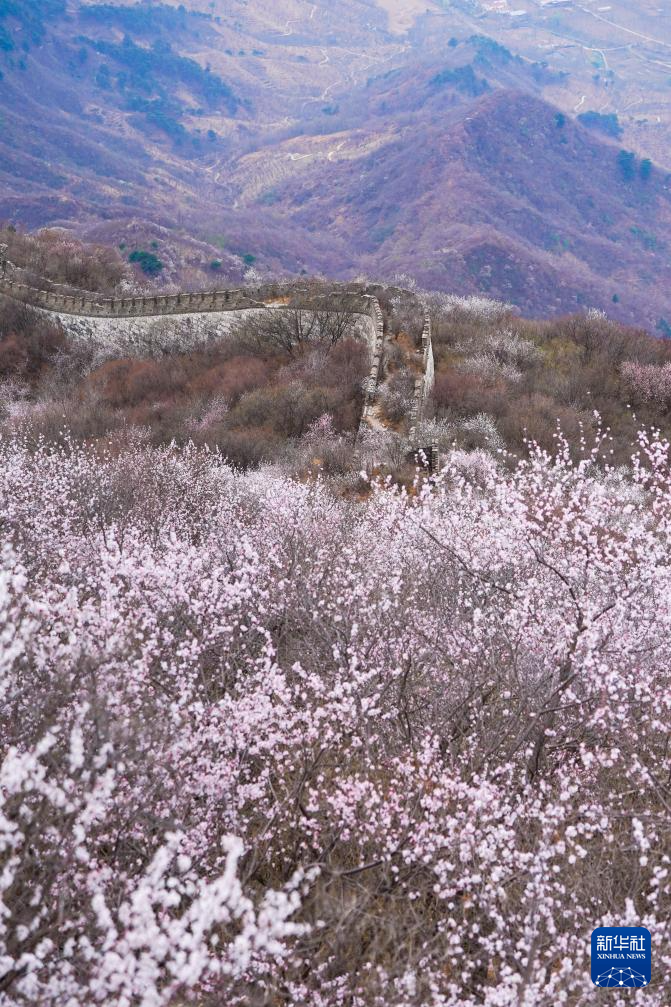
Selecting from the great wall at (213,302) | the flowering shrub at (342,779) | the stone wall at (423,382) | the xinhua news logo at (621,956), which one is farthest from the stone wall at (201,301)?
the xinhua news logo at (621,956)

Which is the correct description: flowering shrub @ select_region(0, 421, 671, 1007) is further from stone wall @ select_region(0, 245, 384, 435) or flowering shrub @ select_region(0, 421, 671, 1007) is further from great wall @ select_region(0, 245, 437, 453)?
stone wall @ select_region(0, 245, 384, 435)

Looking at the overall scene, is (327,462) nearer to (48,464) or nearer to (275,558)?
(48,464)

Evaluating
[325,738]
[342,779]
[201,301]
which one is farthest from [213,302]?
[325,738]

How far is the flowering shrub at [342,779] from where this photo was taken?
6074 millimetres

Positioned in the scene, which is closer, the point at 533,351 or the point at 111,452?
the point at 111,452

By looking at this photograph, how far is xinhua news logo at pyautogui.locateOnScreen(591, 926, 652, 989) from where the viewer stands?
22.4 feet

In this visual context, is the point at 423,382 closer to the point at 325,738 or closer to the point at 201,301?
the point at 201,301

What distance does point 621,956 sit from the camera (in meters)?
7.00

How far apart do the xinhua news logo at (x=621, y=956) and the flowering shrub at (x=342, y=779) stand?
0.39 ft

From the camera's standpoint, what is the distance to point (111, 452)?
2420 centimetres

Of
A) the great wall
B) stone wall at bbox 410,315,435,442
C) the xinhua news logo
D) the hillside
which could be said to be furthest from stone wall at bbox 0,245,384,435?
the xinhua news logo

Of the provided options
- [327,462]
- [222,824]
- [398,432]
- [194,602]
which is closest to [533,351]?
[398,432]

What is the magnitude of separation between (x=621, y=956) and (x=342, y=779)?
3.42 m

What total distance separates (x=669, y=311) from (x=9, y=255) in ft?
566
